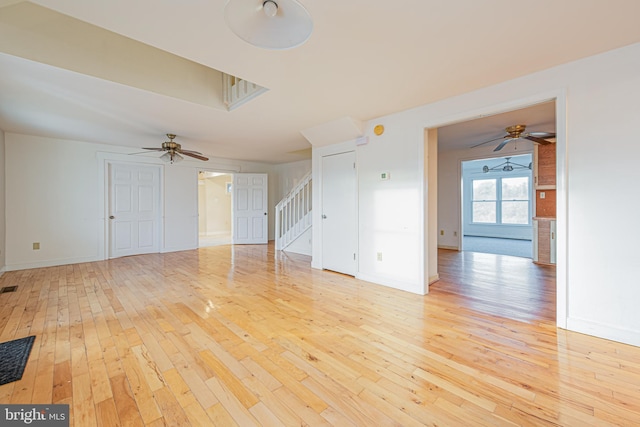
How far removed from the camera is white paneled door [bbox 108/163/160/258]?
5.48 m

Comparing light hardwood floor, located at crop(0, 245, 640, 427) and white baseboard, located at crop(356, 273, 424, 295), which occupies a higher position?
white baseboard, located at crop(356, 273, 424, 295)

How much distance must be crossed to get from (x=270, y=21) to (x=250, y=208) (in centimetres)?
642

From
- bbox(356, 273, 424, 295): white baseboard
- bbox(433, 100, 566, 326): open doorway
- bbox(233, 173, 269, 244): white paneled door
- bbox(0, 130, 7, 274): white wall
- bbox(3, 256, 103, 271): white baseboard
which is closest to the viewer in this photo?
bbox(433, 100, 566, 326): open doorway

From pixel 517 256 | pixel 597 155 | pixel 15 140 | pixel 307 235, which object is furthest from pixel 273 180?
pixel 597 155

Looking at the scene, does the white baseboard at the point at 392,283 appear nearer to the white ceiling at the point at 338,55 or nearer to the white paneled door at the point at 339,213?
the white paneled door at the point at 339,213

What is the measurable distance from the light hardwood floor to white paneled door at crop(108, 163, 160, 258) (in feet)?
7.54

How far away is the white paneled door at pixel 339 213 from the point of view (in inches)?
159

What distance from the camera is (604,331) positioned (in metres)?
2.10

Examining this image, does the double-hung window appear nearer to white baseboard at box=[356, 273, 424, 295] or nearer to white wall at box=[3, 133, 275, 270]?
white baseboard at box=[356, 273, 424, 295]

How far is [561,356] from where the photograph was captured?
1856 millimetres

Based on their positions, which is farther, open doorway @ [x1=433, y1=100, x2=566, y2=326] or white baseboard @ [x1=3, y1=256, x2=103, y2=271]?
white baseboard @ [x1=3, y1=256, x2=103, y2=271]

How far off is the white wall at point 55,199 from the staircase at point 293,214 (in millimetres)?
3343

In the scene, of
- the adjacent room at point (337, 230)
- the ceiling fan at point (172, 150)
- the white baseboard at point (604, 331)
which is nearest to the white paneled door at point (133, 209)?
the adjacent room at point (337, 230)

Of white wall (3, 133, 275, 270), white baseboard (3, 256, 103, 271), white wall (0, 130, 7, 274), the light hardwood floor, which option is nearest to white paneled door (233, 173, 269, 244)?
white wall (3, 133, 275, 270)
